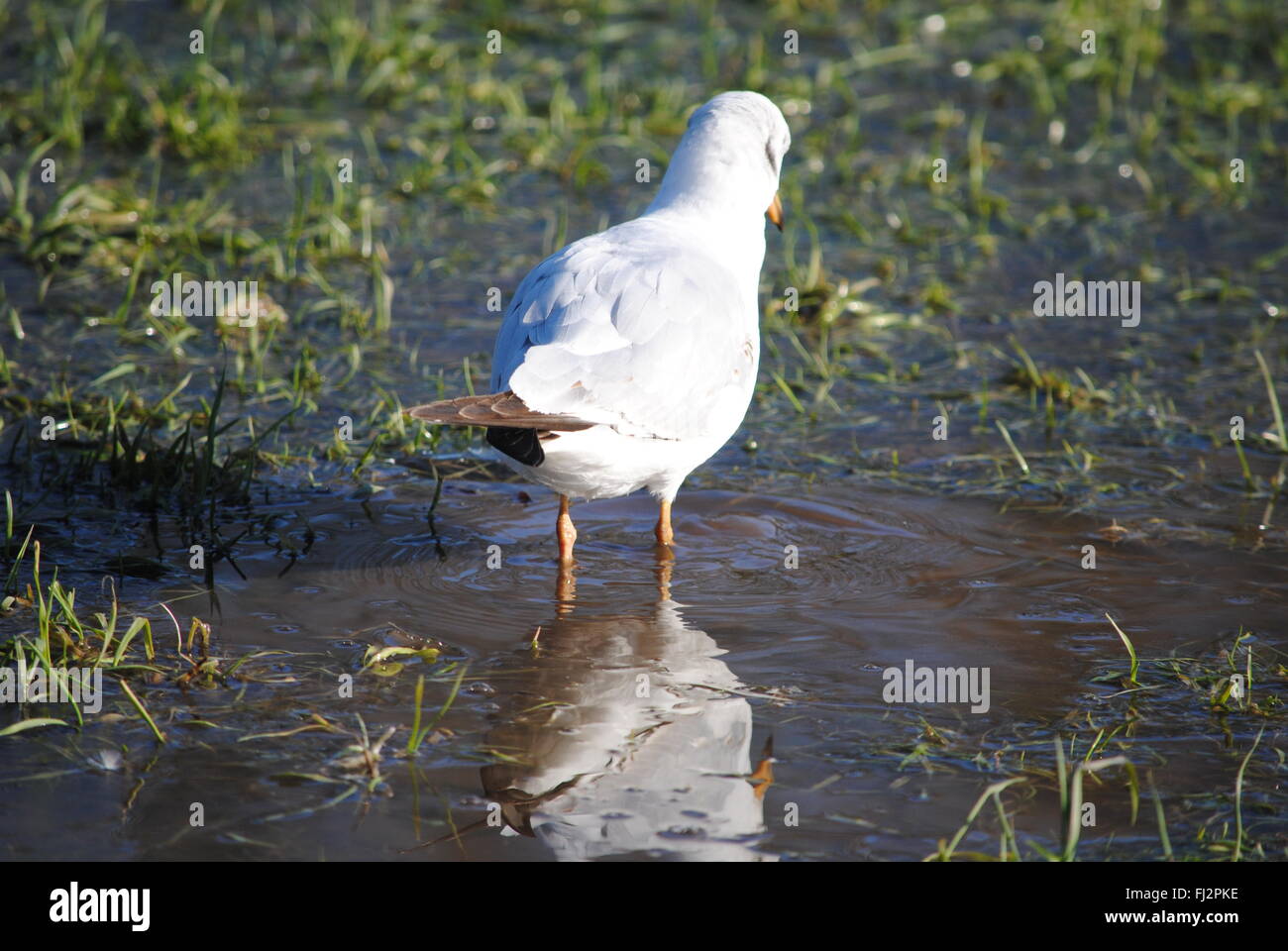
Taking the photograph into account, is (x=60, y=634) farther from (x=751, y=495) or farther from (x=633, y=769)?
(x=751, y=495)

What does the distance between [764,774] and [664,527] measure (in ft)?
4.63

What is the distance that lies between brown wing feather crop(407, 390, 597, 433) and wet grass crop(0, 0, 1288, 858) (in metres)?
0.71

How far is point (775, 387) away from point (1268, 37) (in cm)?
532

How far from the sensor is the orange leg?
4820 mm

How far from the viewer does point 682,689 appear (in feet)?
13.2

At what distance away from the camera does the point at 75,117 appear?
7695mm

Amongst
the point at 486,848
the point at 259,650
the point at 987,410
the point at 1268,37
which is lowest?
the point at 486,848

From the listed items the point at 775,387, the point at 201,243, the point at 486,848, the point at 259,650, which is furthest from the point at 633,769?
the point at 201,243
